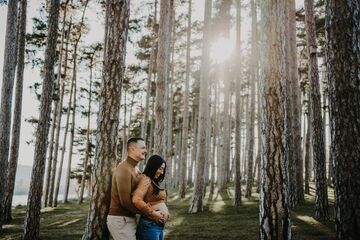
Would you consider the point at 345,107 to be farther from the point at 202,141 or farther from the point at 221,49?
the point at 221,49

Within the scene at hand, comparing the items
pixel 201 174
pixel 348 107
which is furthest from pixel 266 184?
pixel 201 174

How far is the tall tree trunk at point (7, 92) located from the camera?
1018cm

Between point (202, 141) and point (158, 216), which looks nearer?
point (158, 216)

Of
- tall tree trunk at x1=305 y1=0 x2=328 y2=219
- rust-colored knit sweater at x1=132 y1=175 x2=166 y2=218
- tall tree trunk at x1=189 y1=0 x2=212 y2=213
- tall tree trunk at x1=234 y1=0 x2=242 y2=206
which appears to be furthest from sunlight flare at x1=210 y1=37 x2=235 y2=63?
rust-colored knit sweater at x1=132 y1=175 x2=166 y2=218

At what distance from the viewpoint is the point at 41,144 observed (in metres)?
8.62

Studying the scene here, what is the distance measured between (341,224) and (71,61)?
24553 millimetres

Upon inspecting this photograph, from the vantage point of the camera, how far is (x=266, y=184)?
5508mm

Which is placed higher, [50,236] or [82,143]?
[82,143]

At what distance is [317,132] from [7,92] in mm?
10625

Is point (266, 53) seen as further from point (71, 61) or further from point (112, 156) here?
point (71, 61)

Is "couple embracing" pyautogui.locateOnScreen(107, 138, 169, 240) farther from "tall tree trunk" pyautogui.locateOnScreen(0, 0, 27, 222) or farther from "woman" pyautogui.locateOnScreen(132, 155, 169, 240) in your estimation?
"tall tree trunk" pyautogui.locateOnScreen(0, 0, 27, 222)

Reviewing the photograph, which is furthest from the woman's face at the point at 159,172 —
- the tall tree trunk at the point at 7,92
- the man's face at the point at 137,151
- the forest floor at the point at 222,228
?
the tall tree trunk at the point at 7,92

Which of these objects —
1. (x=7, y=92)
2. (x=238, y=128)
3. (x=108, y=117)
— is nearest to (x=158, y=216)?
(x=108, y=117)

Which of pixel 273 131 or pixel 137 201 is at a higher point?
pixel 273 131
